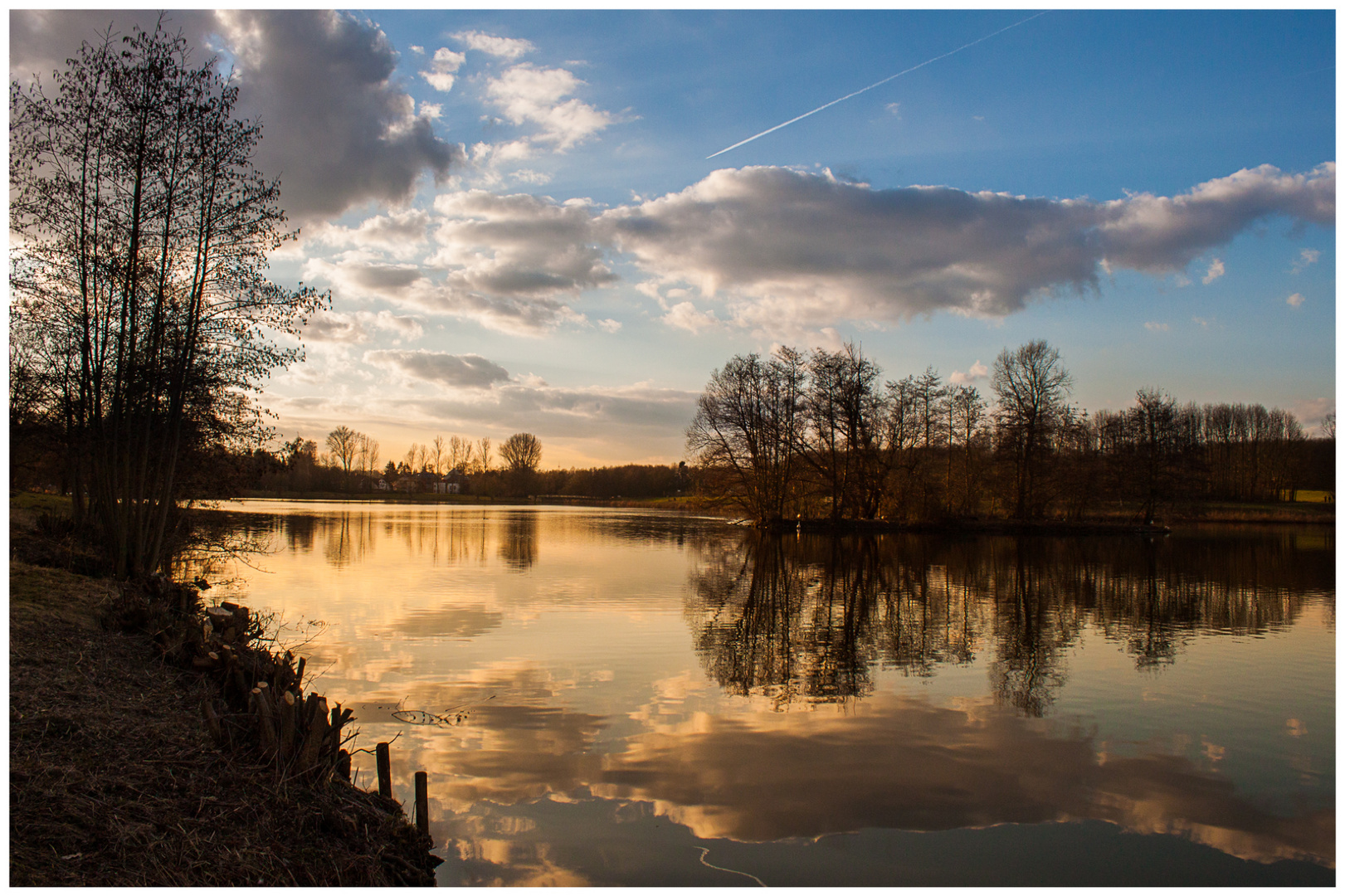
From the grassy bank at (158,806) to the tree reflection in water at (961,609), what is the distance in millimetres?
5858

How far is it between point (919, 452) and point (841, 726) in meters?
44.9

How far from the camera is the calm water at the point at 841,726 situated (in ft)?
18.8

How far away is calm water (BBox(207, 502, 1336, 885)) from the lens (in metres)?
5.73

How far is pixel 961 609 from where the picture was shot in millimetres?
17031

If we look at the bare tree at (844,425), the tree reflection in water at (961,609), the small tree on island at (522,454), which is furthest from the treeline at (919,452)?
the small tree on island at (522,454)

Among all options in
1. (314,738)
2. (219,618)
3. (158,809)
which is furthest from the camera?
(219,618)

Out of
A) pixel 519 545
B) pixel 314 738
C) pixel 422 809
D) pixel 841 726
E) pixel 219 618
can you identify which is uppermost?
pixel 314 738

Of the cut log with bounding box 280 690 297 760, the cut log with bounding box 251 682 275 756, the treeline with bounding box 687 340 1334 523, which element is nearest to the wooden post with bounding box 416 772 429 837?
the cut log with bounding box 280 690 297 760

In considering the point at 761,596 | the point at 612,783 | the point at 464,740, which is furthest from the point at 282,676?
the point at 761,596

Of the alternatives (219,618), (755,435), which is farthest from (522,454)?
(219,618)

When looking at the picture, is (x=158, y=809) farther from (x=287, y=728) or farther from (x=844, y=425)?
(x=844, y=425)

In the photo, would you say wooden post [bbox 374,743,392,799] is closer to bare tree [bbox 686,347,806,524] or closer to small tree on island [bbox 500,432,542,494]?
bare tree [bbox 686,347,806,524]

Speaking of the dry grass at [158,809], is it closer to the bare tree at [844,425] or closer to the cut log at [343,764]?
the cut log at [343,764]

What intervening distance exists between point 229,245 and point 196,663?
8.78 metres
